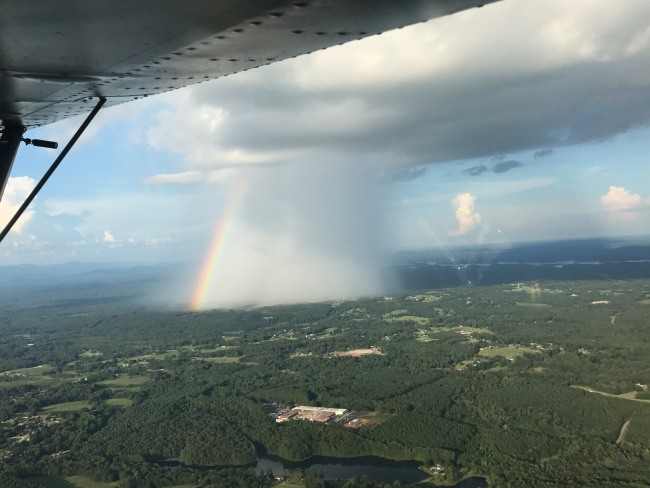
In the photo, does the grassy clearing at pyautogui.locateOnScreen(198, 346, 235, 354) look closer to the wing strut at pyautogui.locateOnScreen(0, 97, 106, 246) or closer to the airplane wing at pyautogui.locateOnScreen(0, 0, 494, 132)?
the wing strut at pyautogui.locateOnScreen(0, 97, 106, 246)

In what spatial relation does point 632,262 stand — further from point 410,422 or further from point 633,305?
point 410,422

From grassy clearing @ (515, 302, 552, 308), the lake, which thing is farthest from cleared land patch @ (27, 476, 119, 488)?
grassy clearing @ (515, 302, 552, 308)

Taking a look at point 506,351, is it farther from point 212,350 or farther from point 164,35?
point 164,35

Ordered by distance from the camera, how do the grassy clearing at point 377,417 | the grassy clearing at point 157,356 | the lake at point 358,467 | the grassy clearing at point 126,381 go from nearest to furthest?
the lake at point 358,467, the grassy clearing at point 377,417, the grassy clearing at point 126,381, the grassy clearing at point 157,356

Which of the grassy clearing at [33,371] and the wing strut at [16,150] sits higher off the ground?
the wing strut at [16,150]

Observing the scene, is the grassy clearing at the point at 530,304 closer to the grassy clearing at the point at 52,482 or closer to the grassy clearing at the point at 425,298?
the grassy clearing at the point at 425,298

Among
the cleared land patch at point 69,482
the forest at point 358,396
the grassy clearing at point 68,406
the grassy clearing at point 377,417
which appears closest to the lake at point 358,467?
the forest at point 358,396

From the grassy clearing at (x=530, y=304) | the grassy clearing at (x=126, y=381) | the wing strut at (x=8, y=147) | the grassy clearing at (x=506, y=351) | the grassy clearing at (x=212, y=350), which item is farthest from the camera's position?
the grassy clearing at (x=530, y=304)
